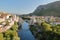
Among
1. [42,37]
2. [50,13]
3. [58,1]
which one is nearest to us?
[42,37]

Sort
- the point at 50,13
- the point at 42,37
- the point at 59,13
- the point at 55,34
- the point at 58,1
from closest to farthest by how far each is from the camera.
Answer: the point at 55,34 < the point at 42,37 < the point at 59,13 < the point at 50,13 < the point at 58,1

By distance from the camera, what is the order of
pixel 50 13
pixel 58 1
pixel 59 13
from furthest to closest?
pixel 58 1 → pixel 50 13 → pixel 59 13

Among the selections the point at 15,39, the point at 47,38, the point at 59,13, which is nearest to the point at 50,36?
the point at 47,38

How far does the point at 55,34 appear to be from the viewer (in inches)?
612

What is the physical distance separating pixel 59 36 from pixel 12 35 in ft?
11.8

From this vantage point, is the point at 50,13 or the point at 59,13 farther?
the point at 50,13

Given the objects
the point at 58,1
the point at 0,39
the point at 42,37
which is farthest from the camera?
the point at 58,1

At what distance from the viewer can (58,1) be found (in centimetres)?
11488

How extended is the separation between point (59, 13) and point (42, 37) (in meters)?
68.7

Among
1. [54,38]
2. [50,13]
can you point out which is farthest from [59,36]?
[50,13]

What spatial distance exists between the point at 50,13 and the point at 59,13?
33.2ft

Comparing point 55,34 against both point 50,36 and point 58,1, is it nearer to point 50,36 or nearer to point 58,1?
point 50,36

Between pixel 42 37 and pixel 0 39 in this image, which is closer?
pixel 0 39

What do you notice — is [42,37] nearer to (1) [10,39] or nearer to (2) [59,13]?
(1) [10,39]
